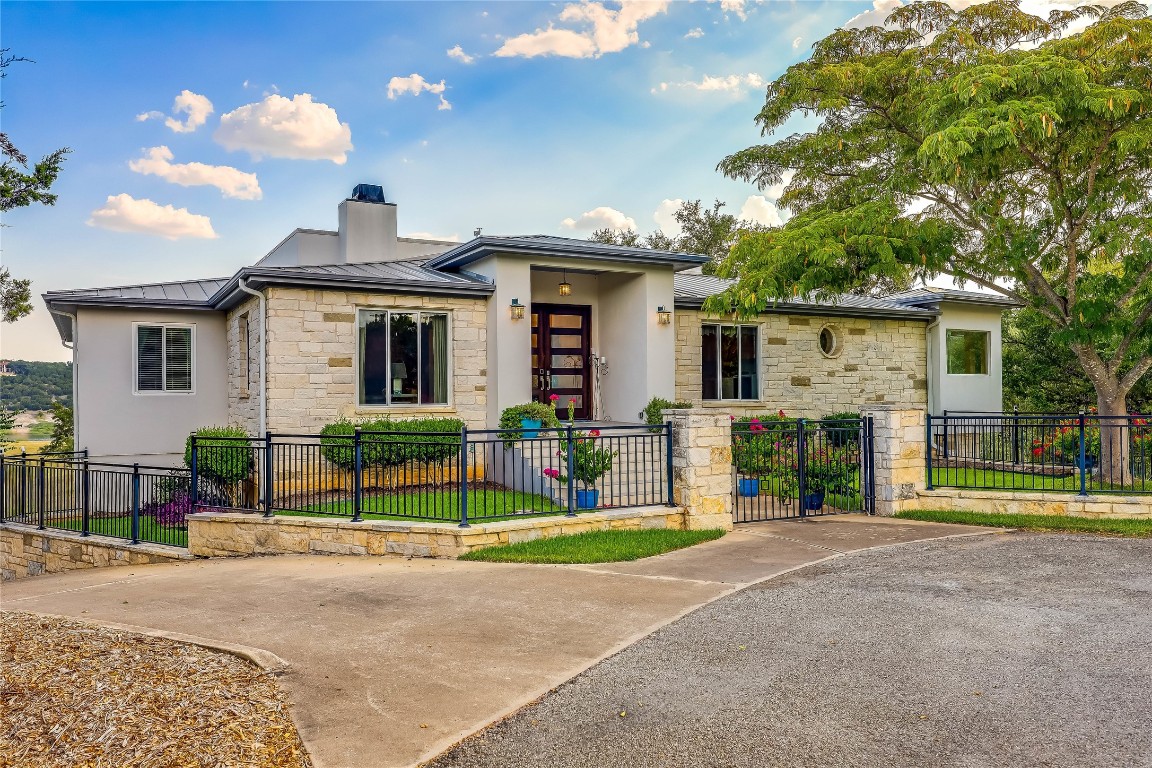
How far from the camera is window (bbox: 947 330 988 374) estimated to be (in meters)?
18.2

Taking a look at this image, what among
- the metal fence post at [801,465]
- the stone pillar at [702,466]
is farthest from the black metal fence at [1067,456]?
the stone pillar at [702,466]

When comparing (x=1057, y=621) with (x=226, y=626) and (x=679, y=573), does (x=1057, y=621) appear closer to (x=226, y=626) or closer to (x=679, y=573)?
(x=679, y=573)

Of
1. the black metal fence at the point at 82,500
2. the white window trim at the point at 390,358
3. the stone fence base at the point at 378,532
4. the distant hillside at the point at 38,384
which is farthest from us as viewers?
the distant hillside at the point at 38,384

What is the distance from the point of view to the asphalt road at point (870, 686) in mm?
3305

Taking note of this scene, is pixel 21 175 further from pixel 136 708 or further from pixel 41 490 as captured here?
pixel 41 490

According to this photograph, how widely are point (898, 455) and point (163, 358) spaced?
13471 mm

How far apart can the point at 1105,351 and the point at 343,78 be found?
674 inches

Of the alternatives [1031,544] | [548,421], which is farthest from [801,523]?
[548,421]

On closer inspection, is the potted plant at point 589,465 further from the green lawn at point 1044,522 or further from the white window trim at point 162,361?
the white window trim at point 162,361

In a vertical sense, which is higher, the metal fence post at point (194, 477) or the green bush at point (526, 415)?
the green bush at point (526, 415)

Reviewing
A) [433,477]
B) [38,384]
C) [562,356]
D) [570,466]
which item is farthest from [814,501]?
[38,384]

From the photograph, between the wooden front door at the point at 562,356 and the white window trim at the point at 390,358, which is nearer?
the white window trim at the point at 390,358

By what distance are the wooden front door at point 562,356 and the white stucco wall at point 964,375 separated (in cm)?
923

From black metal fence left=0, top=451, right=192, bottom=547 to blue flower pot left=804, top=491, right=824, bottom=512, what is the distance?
30.2 ft
